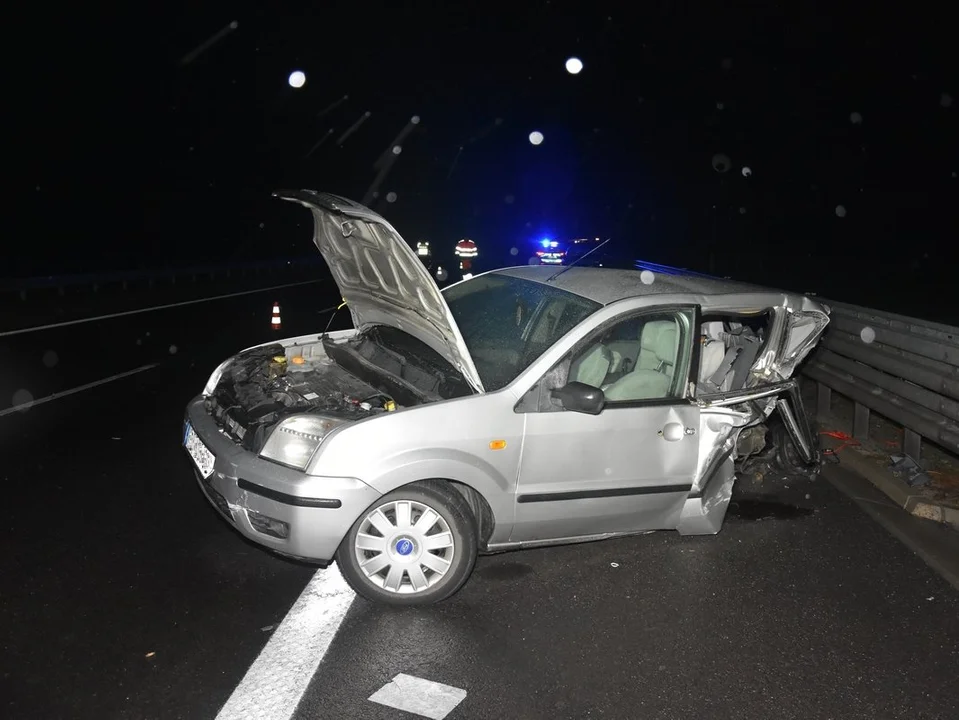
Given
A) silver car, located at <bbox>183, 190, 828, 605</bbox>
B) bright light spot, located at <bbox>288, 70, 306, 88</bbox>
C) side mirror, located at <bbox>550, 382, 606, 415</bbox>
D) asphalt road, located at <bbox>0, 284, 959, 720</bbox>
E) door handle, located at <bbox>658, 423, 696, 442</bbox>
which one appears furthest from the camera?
bright light spot, located at <bbox>288, 70, 306, 88</bbox>

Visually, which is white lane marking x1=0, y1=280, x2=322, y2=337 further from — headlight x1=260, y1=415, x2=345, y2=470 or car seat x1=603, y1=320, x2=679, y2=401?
car seat x1=603, y1=320, x2=679, y2=401

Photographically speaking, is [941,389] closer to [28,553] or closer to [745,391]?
[745,391]

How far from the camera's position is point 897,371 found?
7.26 m

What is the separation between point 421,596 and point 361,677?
2.42 ft

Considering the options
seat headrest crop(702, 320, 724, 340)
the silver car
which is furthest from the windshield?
seat headrest crop(702, 320, 724, 340)

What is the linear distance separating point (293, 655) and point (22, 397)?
6.60m

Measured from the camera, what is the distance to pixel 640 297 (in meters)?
5.18

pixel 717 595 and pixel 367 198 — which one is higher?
pixel 717 595

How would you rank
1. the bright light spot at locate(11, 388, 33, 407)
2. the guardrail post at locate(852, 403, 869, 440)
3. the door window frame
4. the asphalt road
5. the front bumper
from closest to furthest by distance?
1. the asphalt road
2. the front bumper
3. the door window frame
4. the guardrail post at locate(852, 403, 869, 440)
5. the bright light spot at locate(11, 388, 33, 407)

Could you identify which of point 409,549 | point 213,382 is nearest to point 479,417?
point 409,549

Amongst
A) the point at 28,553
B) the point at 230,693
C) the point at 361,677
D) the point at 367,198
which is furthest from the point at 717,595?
the point at 367,198

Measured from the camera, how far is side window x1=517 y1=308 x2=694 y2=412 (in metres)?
5.13

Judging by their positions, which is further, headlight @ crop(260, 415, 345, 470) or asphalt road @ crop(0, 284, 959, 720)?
headlight @ crop(260, 415, 345, 470)

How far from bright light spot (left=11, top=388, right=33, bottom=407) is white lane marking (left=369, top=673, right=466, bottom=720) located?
6692 millimetres
